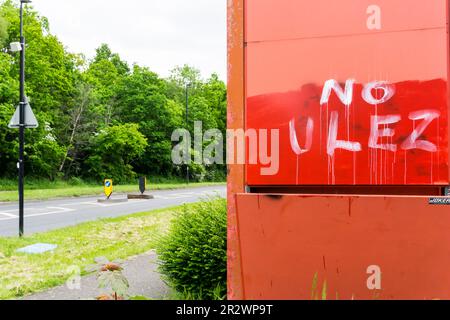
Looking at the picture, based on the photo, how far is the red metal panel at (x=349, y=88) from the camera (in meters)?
2.28

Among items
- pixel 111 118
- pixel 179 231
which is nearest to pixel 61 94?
pixel 111 118

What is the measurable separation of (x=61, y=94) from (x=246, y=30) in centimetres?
3483

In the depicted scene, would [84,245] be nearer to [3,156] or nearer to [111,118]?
[3,156]

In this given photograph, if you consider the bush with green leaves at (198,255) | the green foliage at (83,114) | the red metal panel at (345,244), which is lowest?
the bush with green leaves at (198,255)

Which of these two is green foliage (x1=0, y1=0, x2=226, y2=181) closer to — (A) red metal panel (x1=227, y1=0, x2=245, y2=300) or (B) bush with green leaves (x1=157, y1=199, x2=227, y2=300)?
(B) bush with green leaves (x1=157, y1=199, x2=227, y2=300)

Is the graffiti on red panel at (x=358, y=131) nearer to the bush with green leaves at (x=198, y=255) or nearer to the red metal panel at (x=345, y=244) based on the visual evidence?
the red metal panel at (x=345, y=244)

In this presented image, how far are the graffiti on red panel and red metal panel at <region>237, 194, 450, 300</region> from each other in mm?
146

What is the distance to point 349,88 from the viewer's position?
2.37 meters

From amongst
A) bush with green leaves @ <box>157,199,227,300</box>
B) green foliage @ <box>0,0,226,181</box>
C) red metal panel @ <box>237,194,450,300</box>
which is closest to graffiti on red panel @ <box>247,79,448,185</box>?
red metal panel @ <box>237,194,450,300</box>

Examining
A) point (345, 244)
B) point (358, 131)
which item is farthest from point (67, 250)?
point (358, 131)

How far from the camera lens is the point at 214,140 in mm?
2982

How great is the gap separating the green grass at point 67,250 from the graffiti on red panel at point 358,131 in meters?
2.70

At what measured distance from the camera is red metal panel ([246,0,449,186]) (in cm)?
228

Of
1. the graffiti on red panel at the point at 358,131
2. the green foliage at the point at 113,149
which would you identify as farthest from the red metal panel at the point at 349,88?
the green foliage at the point at 113,149
